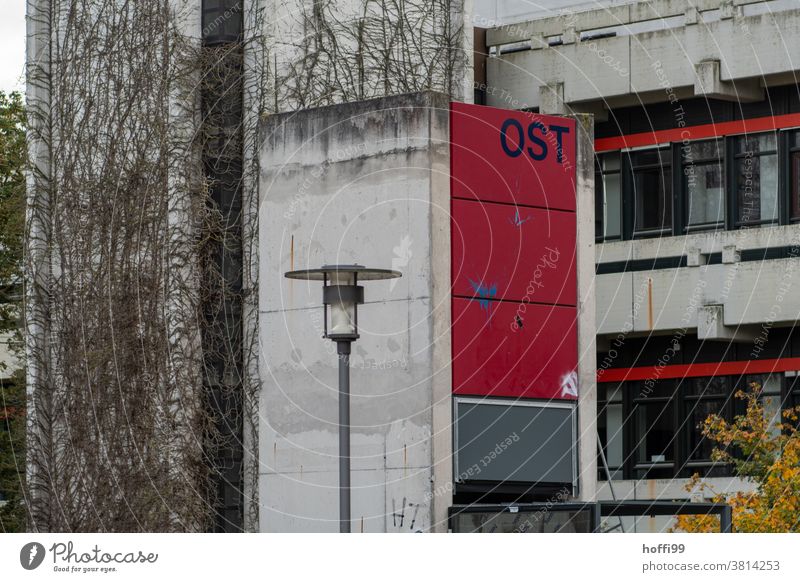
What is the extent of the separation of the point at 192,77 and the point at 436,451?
927cm

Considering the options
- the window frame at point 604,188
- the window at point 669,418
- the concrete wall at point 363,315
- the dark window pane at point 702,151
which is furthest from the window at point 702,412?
the concrete wall at point 363,315

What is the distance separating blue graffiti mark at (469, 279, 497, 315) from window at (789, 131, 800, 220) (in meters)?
7.48

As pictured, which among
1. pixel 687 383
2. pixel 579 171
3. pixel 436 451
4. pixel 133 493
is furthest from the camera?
pixel 687 383

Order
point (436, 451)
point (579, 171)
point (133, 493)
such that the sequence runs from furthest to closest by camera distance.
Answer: point (133, 493)
point (579, 171)
point (436, 451)

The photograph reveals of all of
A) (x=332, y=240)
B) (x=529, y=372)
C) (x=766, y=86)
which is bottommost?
(x=529, y=372)

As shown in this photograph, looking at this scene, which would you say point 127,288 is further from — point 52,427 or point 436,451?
point 436,451

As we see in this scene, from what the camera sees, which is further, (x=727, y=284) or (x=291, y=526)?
(x=727, y=284)

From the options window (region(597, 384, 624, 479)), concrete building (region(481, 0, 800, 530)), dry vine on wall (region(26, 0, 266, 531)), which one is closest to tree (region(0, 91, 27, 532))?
dry vine on wall (region(26, 0, 266, 531))

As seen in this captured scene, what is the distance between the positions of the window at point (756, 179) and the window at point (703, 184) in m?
0.33

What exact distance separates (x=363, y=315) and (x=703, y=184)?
8.88 m

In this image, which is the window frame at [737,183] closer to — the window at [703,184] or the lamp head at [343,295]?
the window at [703,184]

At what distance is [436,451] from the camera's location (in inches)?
984

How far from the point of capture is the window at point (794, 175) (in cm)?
3136

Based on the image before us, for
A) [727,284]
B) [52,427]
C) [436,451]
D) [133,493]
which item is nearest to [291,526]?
[436,451]
